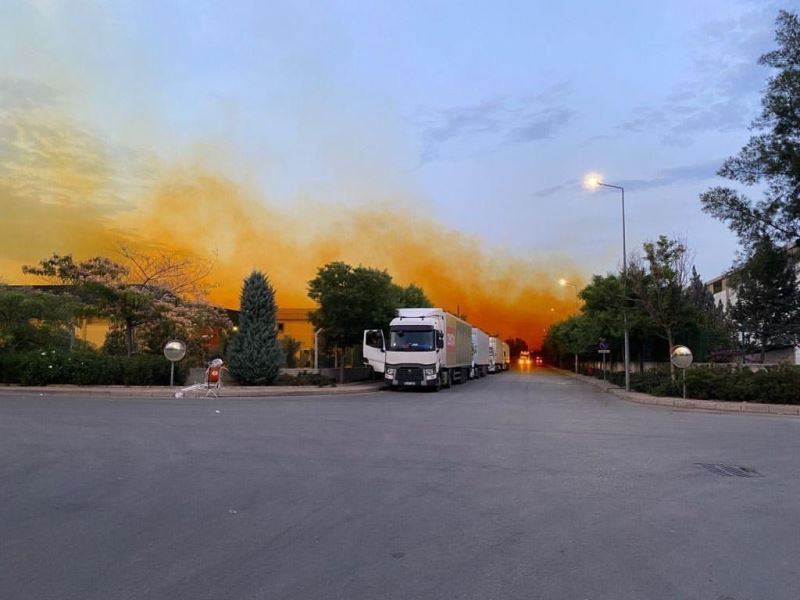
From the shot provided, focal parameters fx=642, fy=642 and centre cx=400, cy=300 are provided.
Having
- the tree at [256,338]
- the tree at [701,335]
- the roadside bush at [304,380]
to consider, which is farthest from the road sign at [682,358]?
the tree at [256,338]

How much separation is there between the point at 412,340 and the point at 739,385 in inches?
529

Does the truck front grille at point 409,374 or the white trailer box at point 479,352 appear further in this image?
the white trailer box at point 479,352

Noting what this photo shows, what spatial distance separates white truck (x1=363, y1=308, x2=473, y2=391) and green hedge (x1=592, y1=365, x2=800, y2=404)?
9.59 m

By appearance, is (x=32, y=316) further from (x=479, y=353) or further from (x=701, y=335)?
(x=701, y=335)

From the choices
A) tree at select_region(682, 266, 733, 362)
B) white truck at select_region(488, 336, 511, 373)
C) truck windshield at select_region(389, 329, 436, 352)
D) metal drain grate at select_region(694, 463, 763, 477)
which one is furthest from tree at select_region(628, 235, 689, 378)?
white truck at select_region(488, 336, 511, 373)

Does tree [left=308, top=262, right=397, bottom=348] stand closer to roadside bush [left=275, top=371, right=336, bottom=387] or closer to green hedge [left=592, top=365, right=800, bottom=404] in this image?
roadside bush [left=275, top=371, right=336, bottom=387]

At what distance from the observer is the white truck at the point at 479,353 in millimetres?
45963

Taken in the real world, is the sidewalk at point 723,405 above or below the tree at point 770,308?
below

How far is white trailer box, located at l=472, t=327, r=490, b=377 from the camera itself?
151 feet

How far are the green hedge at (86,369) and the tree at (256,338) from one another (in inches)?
121

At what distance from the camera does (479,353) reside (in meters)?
48.9

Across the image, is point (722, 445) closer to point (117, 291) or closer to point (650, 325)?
point (650, 325)

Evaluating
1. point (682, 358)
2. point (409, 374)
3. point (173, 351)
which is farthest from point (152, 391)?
point (682, 358)

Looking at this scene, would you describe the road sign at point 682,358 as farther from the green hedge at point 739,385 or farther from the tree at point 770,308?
the tree at point 770,308
